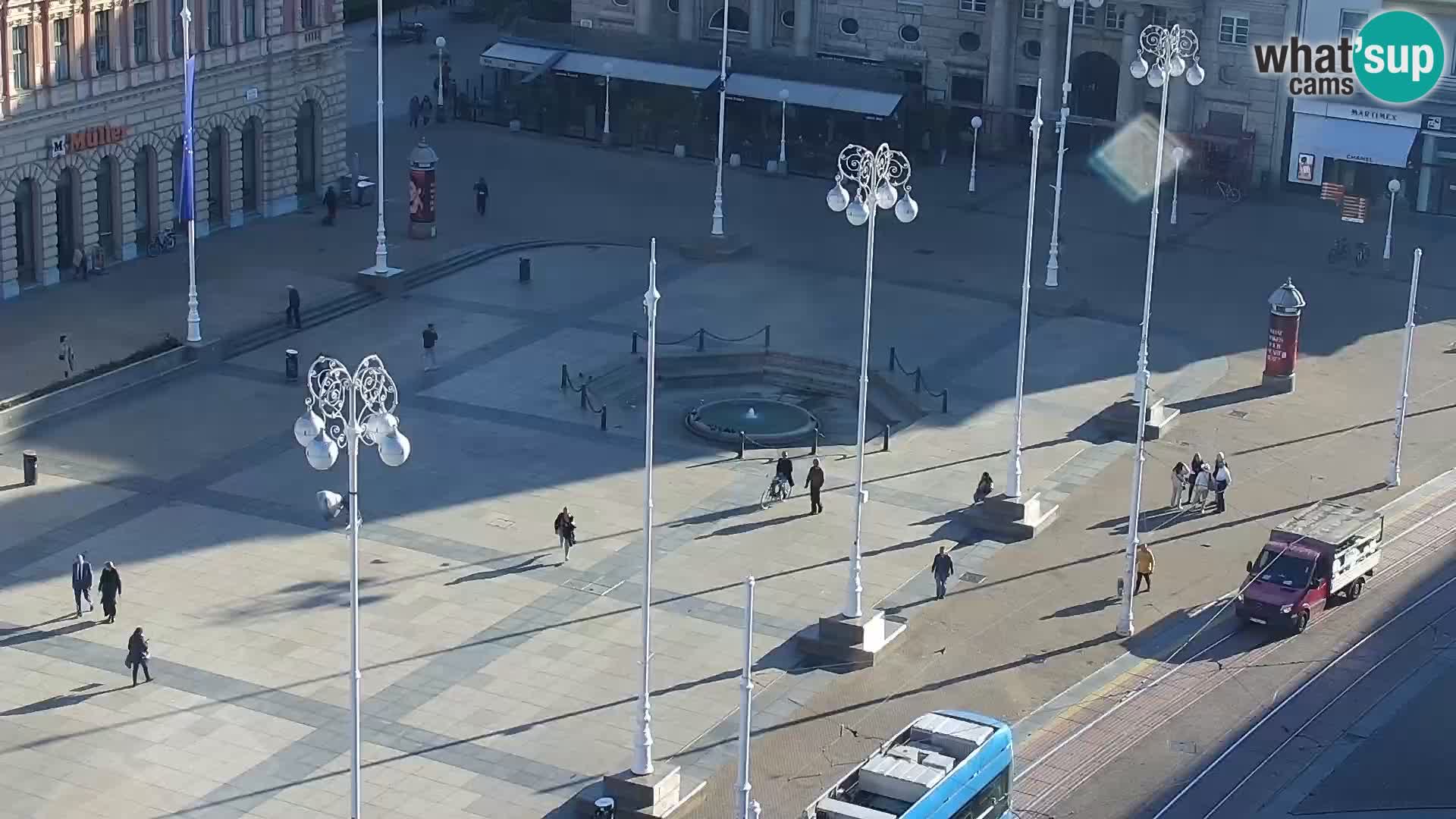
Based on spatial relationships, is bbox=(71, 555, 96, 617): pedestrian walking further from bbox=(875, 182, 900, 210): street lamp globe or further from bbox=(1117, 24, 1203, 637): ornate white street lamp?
bbox=(1117, 24, 1203, 637): ornate white street lamp

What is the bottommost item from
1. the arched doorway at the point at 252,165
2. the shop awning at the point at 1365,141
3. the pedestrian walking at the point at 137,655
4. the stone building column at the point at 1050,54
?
the pedestrian walking at the point at 137,655

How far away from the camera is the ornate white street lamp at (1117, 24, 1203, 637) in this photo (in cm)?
5791

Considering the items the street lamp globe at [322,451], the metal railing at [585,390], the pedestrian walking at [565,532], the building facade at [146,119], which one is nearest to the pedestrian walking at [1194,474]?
the metal railing at [585,390]

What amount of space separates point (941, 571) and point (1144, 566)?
5.02m

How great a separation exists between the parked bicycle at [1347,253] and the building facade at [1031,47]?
10.3 m

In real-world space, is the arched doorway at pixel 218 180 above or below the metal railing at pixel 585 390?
above

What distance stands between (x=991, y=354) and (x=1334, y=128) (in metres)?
27.8

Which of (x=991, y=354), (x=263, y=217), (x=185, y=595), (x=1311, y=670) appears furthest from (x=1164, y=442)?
(x=263, y=217)

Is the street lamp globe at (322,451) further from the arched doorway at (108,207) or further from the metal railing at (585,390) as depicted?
the arched doorway at (108,207)

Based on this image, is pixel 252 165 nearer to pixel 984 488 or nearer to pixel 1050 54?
pixel 1050 54

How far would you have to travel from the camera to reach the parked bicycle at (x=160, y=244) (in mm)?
86875

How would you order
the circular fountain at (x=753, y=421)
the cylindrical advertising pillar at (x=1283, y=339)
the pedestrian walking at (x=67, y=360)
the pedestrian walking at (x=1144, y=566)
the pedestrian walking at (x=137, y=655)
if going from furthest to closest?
the cylindrical advertising pillar at (x=1283, y=339)
the pedestrian walking at (x=67, y=360)
the circular fountain at (x=753, y=421)
the pedestrian walking at (x=1144, y=566)
the pedestrian walking at (x=137, y=655)

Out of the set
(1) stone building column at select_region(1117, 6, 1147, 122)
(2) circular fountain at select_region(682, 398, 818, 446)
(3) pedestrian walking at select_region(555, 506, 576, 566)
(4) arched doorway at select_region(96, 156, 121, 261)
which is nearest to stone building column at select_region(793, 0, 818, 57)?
(1) stone building column at select_region(1117, 6, 1147, 122)

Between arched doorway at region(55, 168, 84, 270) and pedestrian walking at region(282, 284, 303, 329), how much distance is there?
8.95 metres
